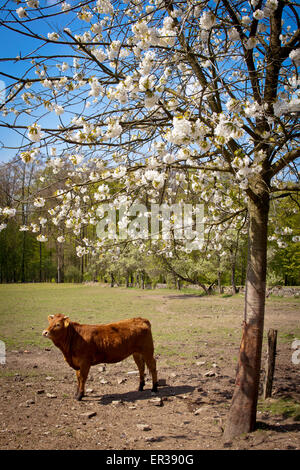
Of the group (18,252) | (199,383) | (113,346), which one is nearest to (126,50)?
(113,346)

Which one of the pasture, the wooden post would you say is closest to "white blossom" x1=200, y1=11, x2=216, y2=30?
the wooden post

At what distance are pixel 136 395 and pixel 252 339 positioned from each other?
2346 millimetres

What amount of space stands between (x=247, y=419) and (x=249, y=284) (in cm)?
159

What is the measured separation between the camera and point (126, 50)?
14.9ft

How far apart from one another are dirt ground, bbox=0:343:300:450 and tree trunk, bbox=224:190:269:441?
196mm

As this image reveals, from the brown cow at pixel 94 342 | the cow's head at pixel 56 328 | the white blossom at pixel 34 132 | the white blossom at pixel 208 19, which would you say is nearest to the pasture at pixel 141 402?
the brown cow at pixel 94 342

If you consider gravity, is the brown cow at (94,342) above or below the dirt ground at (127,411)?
above

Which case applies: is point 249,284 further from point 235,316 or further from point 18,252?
point 18,252

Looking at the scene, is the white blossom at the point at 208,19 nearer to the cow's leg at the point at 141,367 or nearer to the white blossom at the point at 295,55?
the white blossom at the point at 295,55

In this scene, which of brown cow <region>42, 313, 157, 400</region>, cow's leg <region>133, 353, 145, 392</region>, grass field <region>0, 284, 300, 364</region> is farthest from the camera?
grass field <region>0, 284, 300, 364</region>

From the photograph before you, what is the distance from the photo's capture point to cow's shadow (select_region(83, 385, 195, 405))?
4.93m

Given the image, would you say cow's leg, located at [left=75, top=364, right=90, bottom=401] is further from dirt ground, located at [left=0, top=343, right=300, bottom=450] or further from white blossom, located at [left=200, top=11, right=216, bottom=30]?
white blossom, located at [left=200, top=11, right=216, bottom=30]

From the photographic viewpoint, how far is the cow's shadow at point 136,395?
4934 millimetres

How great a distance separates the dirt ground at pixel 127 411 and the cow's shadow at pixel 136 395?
15 millimetres
